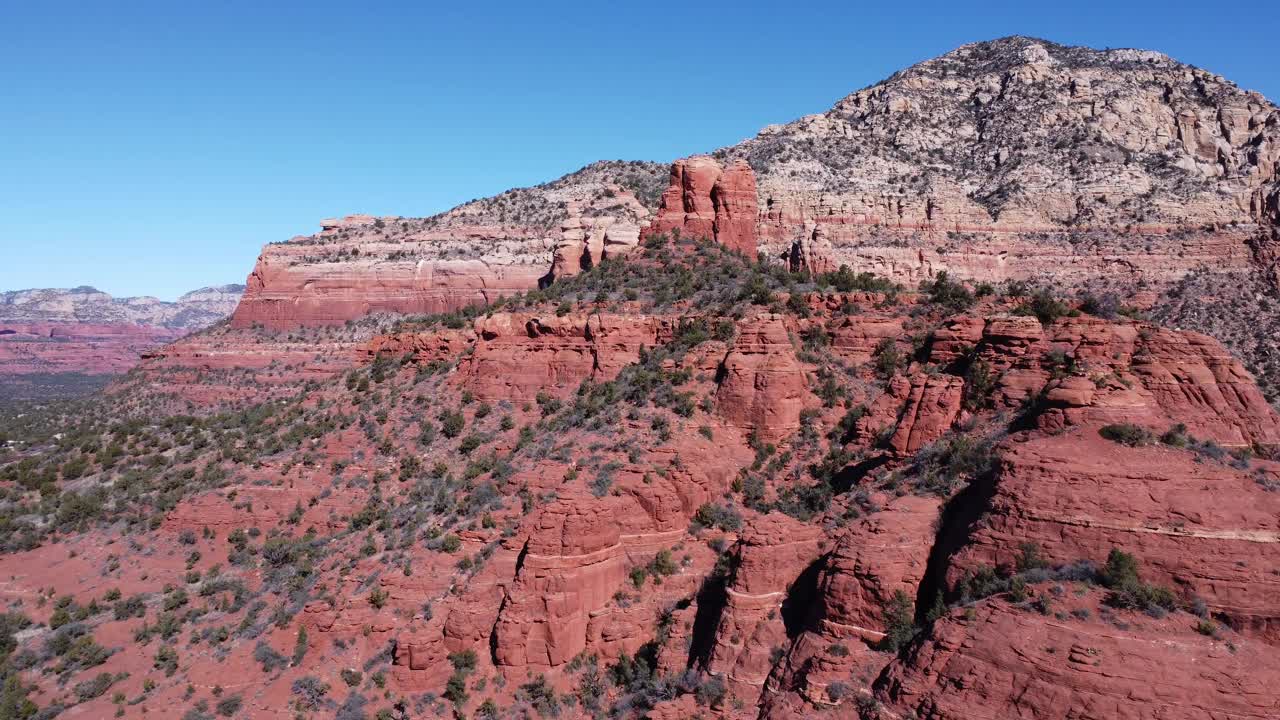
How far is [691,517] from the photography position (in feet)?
97.7

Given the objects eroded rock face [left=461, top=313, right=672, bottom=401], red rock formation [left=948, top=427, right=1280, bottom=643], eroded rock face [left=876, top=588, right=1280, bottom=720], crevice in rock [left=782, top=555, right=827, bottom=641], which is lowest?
crevice in rock [left=782, top=555, right=827, bottom=641]

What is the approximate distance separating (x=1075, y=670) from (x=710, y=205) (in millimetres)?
37068

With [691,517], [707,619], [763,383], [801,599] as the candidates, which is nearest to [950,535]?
[801,599]

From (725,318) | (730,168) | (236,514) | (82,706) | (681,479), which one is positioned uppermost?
(730,168)

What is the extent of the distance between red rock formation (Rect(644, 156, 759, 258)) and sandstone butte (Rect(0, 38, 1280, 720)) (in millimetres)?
203

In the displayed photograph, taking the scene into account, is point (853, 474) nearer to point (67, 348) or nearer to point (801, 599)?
point (801, 599)

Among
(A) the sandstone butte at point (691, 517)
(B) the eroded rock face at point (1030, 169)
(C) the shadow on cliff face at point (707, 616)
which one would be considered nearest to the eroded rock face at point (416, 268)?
(A) the sandstone butte at point (691, 517)

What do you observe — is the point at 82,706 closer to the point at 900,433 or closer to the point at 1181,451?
the point at 900,433

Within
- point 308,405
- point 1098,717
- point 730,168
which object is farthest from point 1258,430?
point 308,405

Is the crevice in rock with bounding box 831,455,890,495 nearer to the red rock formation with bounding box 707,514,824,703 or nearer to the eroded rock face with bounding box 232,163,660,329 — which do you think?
the red rock formation with bounding box 707,514,824,703

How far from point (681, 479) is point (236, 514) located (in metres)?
21.4

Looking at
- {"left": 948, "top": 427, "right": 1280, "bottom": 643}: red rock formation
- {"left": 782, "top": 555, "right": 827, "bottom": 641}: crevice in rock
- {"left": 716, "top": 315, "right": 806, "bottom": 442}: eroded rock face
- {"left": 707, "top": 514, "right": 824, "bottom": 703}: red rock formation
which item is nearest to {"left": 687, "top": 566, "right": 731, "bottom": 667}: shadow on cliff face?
{"left": 707, "top": 514, "right": 824, "bottom": 703}: red rock formation

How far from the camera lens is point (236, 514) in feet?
126

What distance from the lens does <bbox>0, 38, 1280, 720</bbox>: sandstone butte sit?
683 inches
